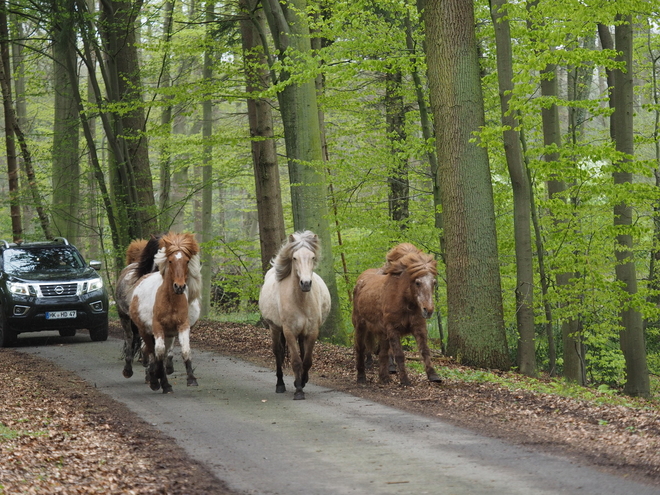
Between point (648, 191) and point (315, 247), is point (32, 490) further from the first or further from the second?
point (648, 191)

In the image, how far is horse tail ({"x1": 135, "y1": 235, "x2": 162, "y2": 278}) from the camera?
41.3 feet

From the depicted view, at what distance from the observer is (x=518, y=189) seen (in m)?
13.2

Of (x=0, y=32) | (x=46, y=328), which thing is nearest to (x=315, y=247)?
(x=46, y=328)

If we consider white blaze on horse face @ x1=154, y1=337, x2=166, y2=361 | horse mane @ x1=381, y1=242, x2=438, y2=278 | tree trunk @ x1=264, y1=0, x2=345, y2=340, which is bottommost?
white blaze on horse face @ x1=154, y1=337, x2=166, y2=361

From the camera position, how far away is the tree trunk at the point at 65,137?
21188 mm

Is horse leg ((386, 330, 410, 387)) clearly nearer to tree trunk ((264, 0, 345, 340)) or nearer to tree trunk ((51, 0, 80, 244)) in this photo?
tree trunk ((264, 0, 345, 340))

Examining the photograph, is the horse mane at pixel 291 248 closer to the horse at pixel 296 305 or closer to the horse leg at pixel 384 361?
the horse at pixel 296 305

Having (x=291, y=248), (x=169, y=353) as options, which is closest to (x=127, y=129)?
(x=169, y=353)

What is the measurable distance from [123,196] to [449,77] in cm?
1219

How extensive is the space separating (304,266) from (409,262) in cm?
160

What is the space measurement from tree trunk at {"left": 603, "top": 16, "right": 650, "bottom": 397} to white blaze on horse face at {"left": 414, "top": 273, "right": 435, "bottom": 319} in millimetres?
6058

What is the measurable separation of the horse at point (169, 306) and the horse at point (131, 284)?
1.29 m

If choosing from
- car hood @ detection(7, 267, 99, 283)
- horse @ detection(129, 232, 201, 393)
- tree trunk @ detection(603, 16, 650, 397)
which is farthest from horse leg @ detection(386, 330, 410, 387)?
car hood @ detection(7, 267, 99, 283)

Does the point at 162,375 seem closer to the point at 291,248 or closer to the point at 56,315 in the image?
the point at 291,248
